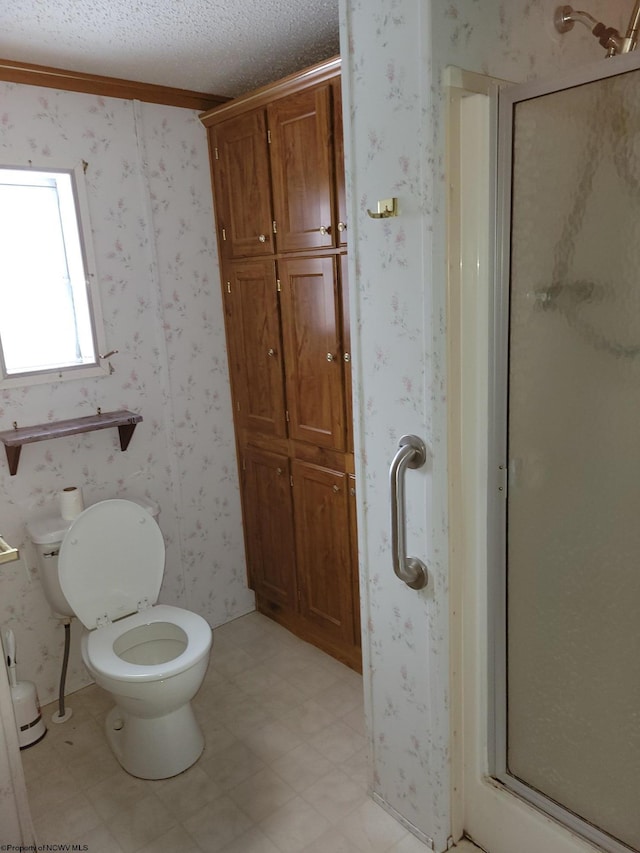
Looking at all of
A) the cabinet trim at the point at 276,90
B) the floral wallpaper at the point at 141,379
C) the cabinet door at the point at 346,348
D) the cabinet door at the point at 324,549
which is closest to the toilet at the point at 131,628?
the floral wallpaper at the point at 141,379

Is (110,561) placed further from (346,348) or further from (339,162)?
(339,162)

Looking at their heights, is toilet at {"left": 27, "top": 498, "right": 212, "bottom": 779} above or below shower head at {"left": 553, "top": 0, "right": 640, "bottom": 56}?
below

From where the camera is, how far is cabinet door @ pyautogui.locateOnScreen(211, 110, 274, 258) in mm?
2393

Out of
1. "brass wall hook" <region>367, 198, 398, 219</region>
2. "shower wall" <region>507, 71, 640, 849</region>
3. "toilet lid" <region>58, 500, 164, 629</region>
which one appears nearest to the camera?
"shower wall" <region>507, 71, 640, 849</region>

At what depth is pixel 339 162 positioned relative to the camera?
2080mm

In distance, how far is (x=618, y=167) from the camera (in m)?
1.28

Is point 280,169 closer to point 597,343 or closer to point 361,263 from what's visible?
point 361,263

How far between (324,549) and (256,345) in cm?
85

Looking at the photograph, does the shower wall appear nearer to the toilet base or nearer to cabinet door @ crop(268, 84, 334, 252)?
cabinet door @ crop(268, 84, 334, 252)

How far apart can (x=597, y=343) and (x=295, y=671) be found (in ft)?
5.85

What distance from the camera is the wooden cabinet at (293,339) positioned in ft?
7.18

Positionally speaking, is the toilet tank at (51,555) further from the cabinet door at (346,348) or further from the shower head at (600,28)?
the shower head at (600,28)

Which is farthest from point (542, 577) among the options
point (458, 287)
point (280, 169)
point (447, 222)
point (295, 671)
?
point (280, 169)

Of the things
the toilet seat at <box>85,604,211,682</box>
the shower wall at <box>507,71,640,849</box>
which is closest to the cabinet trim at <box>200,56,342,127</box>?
the shower wall at <box>507,71,640,849</box>
